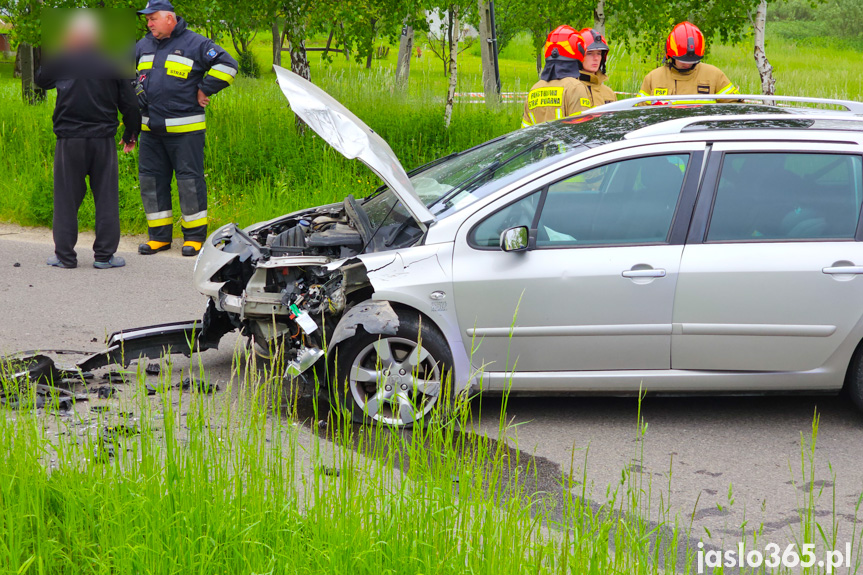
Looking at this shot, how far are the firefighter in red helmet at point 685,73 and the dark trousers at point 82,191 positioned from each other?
4.68 metres

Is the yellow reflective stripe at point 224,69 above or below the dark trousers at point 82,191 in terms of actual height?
above

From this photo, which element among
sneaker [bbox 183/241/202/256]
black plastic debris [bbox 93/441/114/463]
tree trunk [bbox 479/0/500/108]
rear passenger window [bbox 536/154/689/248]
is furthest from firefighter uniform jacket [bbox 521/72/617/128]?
tree trunk [bbox 479/0/500/108]

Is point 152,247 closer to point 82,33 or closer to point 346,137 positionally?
point 82,33

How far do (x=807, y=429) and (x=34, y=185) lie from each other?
8.09 metres

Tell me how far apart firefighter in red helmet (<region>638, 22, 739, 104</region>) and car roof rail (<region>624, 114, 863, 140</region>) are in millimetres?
2761

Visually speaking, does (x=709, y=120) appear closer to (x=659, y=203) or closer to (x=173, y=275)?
(x=659, y=203)

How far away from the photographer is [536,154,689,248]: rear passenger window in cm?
455

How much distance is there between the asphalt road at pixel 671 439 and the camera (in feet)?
12.4

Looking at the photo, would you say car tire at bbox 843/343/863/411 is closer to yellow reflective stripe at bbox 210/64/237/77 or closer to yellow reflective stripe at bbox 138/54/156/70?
yellow reflective stripe at bbox 210/64/237/77

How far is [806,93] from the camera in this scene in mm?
15625

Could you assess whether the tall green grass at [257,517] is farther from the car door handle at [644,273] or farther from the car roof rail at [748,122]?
the car roof rail at [748,122]

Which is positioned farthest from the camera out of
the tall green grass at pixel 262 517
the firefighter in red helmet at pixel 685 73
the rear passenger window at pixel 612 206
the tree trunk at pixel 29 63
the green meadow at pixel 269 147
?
the tree trunk at pixel 29 63

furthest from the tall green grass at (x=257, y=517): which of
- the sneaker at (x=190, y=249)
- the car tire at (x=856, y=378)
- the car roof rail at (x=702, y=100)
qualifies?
the sneaker at (x=190, y=249)

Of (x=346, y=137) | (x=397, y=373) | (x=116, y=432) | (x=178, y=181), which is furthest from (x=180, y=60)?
(x=116, y=432)
